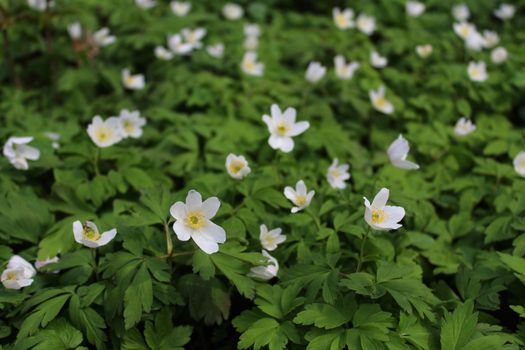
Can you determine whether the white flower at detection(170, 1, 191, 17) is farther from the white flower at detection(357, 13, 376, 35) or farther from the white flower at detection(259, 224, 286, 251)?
the white flower at detection(259, 224, 286, 251)

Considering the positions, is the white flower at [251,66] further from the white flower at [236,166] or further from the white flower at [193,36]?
the white flower at [236,166]

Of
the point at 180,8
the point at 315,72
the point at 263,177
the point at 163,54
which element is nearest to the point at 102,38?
the point at 163,54

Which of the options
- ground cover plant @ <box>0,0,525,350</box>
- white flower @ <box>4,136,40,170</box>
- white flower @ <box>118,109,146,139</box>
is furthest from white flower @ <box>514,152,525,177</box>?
white flower @ <box>4,136,40,170</box>

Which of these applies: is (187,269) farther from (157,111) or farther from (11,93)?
(11,93)

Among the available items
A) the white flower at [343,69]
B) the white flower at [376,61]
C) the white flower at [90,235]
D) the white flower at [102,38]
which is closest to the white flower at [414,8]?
the white flower at [376,61]

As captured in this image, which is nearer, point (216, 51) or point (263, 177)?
point (263, 177)

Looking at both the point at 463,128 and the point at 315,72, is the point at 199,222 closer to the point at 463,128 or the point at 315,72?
the point at 315,72

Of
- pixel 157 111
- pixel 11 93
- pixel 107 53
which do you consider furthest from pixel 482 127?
pixel 11 93
